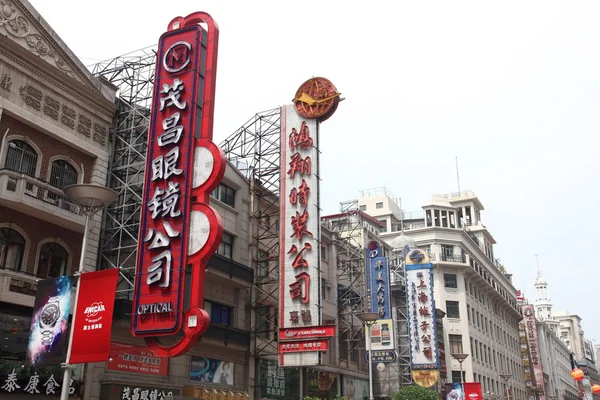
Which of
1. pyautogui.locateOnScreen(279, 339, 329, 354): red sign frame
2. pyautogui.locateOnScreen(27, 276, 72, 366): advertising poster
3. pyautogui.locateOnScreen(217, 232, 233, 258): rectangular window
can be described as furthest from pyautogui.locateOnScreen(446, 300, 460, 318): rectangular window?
pyautogui.locateOnScreen(27, 276, 72, 366): advertising poster

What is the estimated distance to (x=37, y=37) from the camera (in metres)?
25.2

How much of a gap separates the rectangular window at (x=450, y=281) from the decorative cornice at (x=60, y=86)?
55.3 m

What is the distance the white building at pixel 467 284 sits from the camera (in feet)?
235

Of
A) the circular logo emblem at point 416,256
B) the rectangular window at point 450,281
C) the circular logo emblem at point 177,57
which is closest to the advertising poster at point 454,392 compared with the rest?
the circular logo emblem at point 416,256

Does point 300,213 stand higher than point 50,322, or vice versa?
point 300,213

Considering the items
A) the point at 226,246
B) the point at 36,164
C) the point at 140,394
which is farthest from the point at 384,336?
the point at 36,164

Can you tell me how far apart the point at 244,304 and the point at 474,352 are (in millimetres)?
44852

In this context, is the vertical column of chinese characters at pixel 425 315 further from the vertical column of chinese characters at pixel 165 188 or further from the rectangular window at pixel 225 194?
the vertical column of chinese characters at pixel 165 188

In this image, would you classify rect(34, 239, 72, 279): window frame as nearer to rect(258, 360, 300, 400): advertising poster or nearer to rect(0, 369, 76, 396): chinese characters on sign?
rect(0, 369, 76, 396): chinese characters on sign

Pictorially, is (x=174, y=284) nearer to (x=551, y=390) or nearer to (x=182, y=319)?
(x=182, y=319)

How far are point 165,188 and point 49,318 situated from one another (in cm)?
745

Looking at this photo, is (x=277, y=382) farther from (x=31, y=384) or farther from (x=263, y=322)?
(x=31, y=384)

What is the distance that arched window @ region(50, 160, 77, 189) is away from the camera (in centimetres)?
2557

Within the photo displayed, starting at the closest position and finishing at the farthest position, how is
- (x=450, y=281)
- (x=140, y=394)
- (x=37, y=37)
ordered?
(x=37, y=37) < (x=140, y=394) < (x=450, y=281)
